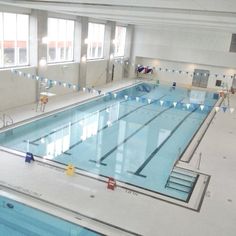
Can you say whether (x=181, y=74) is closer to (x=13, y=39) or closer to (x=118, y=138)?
(x=118, y=138)

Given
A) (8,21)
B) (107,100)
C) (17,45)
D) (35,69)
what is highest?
(8,21)

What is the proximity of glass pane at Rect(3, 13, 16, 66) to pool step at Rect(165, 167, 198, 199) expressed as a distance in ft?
25.1

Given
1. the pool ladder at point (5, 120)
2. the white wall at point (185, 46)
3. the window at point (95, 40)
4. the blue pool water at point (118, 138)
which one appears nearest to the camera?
the blue pool water at point (118, 138)

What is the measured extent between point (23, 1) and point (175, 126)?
22.9 ft

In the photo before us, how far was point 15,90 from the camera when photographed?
11.3m

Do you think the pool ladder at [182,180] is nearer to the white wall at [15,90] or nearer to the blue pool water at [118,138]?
the blue pool water at [118,138]

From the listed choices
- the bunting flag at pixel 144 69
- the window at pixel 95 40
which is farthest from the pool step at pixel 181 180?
the bunting flag at pixel 144 69

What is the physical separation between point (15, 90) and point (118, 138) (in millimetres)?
4601

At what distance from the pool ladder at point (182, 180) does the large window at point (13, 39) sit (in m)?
7.45

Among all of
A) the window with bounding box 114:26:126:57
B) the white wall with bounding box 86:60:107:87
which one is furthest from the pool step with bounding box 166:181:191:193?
the window with bounding box 114:26:126:57

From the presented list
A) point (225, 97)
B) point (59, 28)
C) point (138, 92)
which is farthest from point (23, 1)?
point (225, 97)

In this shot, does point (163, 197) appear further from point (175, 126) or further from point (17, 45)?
point (17, 45)

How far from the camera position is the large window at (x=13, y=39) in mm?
10678

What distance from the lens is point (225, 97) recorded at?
56.2ft
